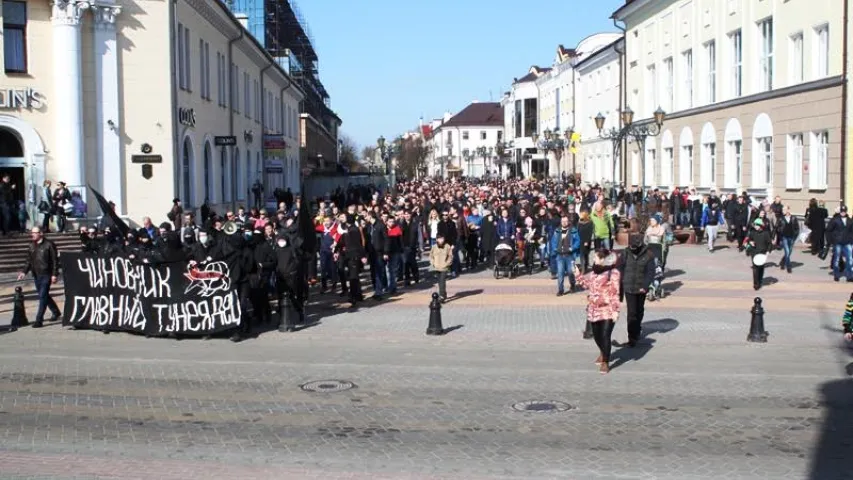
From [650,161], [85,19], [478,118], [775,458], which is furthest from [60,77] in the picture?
[478,118]

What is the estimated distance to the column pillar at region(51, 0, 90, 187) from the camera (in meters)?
26.0

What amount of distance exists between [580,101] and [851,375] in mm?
58964

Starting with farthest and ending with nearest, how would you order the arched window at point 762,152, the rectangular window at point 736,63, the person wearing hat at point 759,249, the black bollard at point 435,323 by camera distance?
1. the rectangular window at point 736,63
2. the arched window at point 762,152
3. the person wearing hat at point 759,249
4. the black bollard at point 435,323

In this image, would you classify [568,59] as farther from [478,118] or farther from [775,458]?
[478,118]

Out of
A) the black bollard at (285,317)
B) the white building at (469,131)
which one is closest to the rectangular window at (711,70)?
the black bollard at (285,317)

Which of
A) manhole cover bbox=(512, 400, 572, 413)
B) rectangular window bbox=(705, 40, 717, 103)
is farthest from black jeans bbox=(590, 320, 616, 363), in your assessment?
rectangular window bbox=(705, 40, 717, 103)

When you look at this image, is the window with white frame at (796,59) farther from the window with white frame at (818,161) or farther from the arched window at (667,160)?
the arched window at (667,160)

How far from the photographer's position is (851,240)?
68.2 ft

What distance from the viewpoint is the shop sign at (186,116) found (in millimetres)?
28750

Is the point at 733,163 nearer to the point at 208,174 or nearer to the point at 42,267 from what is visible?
the point at 208,174

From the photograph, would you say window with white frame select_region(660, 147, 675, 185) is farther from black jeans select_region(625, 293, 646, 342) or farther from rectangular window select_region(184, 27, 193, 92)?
black jeans select_region(625, 293, 646, 342)

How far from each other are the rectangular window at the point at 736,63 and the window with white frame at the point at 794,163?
5.83 metres

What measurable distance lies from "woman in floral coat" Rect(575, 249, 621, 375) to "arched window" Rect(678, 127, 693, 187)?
33.9 meters

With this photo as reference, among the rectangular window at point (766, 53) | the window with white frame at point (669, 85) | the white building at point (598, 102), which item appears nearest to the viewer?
the rectangular window at point (766, 53)
